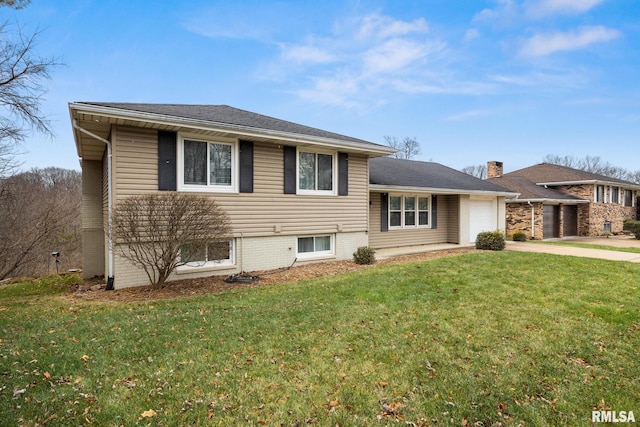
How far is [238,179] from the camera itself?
28.9ft

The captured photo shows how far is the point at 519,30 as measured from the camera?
14.5 meters

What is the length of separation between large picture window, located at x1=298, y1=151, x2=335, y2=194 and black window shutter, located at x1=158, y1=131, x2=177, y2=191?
3557 mm

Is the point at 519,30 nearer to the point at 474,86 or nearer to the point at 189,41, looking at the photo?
the point at 474,86

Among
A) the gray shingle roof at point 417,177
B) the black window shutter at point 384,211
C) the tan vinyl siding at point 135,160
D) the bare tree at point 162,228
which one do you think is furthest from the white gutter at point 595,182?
the tan vinyl siding at point 135,160

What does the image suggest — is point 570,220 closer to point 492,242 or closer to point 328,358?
point 492,242

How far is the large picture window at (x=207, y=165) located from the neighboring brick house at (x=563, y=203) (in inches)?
668

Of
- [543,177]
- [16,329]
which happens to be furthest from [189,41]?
[543,177]

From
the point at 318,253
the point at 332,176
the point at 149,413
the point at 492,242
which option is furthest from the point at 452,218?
the point at 149,413

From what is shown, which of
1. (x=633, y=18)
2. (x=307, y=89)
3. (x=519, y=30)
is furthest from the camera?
(x=307, y=89)

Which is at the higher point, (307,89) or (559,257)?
(307,89)

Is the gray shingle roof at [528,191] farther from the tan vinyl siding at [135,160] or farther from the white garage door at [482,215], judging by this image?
the tan vinyl siding at [135,160]

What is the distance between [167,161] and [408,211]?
33.5ft

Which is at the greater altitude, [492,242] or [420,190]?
[420,190]

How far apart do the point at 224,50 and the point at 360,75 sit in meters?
7.86
